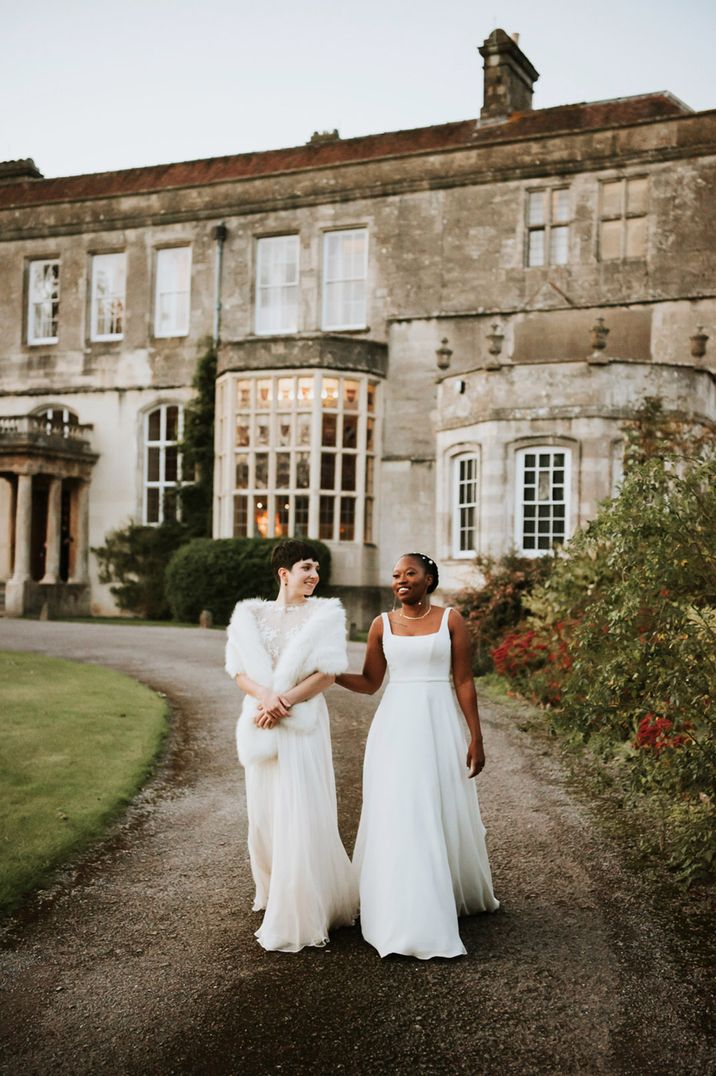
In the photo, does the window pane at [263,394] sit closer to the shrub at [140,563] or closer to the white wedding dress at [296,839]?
the shrub at [140,563]

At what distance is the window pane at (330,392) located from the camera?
69.5 feet

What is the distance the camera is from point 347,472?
21641mm

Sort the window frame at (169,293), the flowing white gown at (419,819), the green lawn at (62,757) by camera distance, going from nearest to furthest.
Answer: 1. the flowing white gown at (419,819)
2. the green lawn at (62,757)
3. the window frame at (169,293)

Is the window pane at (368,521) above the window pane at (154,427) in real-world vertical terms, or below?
below

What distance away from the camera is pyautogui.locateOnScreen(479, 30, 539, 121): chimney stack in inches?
918

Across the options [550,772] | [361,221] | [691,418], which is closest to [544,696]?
[550,772]

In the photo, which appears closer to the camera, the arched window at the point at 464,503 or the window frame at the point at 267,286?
the arched window at the point at 464,503

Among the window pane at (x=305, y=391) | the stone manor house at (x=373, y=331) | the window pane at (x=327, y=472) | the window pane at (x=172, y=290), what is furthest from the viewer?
the window pane at (x=172, y=290)

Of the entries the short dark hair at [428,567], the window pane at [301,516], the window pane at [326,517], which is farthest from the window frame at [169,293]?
the short dark hair at [428,567]

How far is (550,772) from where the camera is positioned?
786 centimetres

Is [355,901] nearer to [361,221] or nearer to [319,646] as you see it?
[319,646]

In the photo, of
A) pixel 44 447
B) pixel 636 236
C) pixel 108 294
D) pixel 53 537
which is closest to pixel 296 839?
pixel 636 236

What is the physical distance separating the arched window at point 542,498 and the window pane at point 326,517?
16.6 ft

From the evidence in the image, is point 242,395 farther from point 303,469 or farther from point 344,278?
point 344,278
